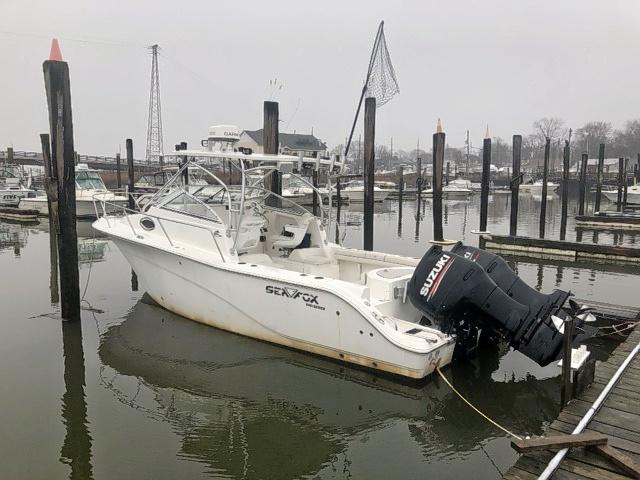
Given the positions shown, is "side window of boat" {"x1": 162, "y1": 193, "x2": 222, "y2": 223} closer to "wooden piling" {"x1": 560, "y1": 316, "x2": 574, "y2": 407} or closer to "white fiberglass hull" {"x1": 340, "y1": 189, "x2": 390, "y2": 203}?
"wooden piling" {"x1": 560, "y1": 316, "x2": 574, "y2": 407}

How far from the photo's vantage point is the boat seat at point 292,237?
862cm

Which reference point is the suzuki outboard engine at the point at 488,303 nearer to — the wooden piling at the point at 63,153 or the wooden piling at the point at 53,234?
the wooden piling at the point at 63,153

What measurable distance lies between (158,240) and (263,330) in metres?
2.35

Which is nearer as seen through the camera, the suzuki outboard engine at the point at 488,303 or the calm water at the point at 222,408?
the calm water at the point at 222,408

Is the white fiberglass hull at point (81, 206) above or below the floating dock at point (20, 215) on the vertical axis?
above

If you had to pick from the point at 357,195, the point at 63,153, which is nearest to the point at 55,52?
the point at 63,153

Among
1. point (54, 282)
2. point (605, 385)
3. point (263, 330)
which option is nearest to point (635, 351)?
point (605, 385)

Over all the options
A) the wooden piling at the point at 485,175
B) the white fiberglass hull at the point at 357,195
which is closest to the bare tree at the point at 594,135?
the white fiberglass hull at the point at 357,195

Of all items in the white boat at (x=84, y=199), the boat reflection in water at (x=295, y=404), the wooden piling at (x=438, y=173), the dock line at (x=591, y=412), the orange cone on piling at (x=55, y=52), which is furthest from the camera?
the white boat at (x=84, y=199)

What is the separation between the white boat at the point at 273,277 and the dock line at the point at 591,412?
1691 millimetres

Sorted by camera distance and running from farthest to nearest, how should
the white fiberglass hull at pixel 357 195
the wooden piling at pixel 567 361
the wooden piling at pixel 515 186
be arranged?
the white fiberglass hull at pixel 357 195 < the wooden piling at pixel 515 186 < the wooden piling at pixel 567 361

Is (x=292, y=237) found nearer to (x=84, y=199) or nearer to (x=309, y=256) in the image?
(x=309, y=256)

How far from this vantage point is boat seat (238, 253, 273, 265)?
8039 mm

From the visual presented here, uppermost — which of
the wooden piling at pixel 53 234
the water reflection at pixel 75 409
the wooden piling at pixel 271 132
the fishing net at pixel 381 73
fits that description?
the fishing net at pixel 381 73
